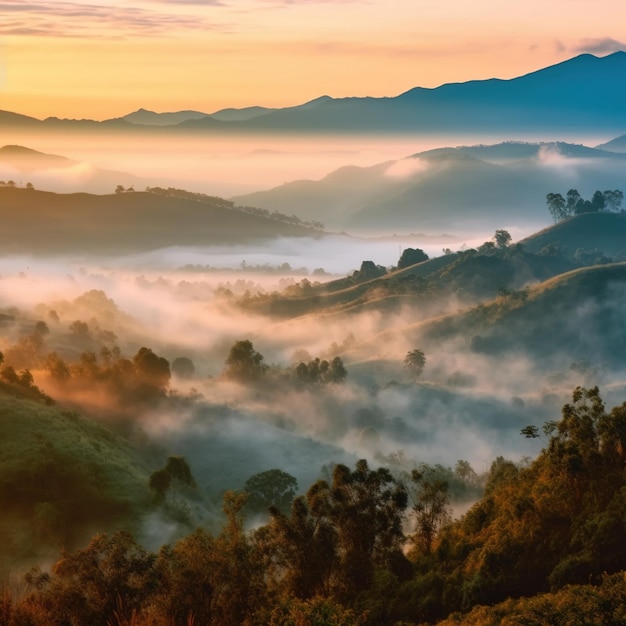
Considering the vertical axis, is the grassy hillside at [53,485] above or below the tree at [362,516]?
below

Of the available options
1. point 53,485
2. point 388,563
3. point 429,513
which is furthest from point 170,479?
point 388,563

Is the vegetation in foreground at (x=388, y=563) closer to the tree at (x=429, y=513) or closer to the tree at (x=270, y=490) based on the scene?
the tree at (x=429, y=513)

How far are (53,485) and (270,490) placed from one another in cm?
3647

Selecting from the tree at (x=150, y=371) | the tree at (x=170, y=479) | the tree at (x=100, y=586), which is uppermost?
the tree at (x=100, y=586)

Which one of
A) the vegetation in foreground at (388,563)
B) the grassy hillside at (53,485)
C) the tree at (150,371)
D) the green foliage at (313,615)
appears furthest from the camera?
the tree at (150,371)

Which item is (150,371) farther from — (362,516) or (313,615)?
(313,615)

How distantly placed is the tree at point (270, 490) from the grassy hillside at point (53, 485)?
54.7ft

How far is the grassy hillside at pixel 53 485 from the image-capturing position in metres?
108

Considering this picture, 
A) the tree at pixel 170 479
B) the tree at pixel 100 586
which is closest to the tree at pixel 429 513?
the tree at pixel 100 586

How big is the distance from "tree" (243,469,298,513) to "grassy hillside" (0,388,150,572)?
16.7 m

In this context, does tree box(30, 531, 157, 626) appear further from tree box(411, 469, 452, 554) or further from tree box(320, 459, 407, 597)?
tree box(411, 469, 452, 554)

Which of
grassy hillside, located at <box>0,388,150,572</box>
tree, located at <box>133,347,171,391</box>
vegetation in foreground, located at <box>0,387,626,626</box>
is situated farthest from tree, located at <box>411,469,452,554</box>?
tree, located at <box>133,347,171,391</box>

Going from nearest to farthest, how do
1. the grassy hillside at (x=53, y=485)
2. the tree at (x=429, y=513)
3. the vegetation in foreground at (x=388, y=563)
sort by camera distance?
1. the vegetation in foreground at (x=388, y=563)
2. the tree at (x=429, y=513)
3. the grassy hillside at (x=53, y=485)

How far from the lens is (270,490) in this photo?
468ft
